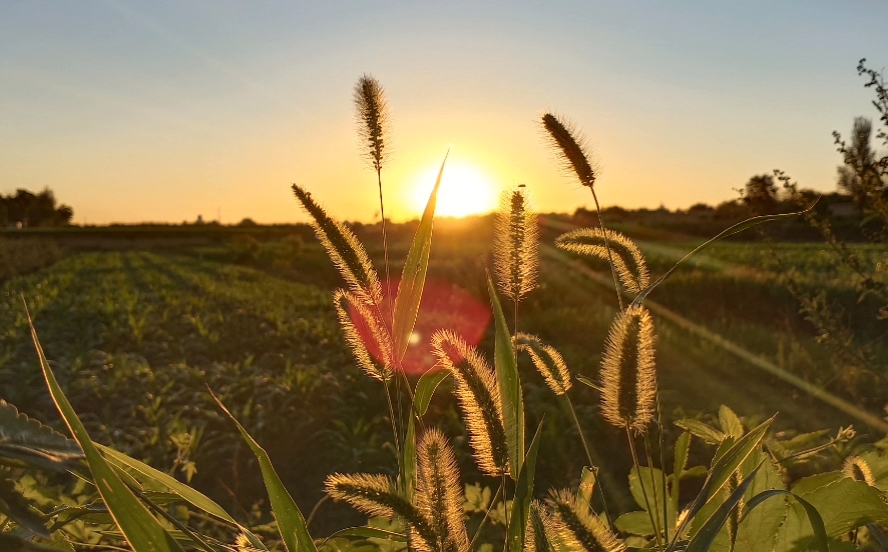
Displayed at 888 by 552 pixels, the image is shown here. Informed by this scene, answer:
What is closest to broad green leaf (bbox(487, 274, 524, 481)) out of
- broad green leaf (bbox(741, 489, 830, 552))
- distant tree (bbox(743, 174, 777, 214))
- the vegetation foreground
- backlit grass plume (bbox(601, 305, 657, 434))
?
the vegetation foreground

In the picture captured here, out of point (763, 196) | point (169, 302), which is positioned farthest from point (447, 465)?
point (169, 302)

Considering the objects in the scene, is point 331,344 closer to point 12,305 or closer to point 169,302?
point 169,302

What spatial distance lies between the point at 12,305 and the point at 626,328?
17038 millimetres

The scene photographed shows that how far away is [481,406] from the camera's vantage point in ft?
2.79

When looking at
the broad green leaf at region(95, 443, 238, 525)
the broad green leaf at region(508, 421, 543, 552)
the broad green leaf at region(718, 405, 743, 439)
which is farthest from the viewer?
the broad green leaf at region(718, 405, 743, 439)

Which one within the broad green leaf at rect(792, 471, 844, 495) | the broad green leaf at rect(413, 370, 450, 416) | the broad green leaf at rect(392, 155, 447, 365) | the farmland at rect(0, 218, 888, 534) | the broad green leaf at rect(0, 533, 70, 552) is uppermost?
the broad green leaf at rect(392, 155, 447, 365)

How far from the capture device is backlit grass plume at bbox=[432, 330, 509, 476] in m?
0.85

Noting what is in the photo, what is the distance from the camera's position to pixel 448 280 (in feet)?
53.9

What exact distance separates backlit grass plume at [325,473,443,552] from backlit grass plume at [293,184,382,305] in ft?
0.89

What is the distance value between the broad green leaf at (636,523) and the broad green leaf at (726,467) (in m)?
0.42

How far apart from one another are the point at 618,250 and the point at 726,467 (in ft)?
1.25

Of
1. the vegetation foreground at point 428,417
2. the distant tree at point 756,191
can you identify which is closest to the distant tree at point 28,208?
the vegetation foreground at point 428,417

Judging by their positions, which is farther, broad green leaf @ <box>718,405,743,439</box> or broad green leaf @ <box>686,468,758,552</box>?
broad green leaf @ <box>718,405,743,439</box>

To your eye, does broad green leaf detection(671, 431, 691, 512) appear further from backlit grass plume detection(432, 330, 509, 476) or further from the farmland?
the farmland
